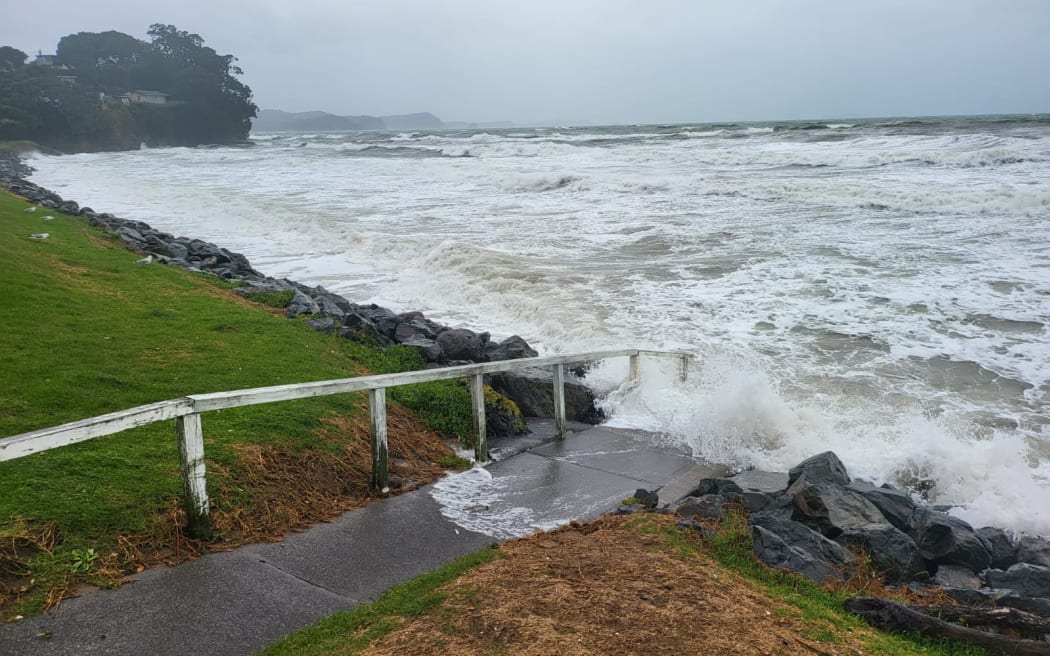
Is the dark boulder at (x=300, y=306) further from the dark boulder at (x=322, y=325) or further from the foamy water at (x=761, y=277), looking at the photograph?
the foamy water at (x=761, y=277)

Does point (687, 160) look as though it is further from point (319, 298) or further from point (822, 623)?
point (822, 623)

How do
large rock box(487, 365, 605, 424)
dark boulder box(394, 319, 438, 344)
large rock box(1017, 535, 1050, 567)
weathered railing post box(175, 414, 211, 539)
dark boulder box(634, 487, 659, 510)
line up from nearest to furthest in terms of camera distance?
weathered railing post box(175, 414, 211, 539), large rock box(1017, 535, 1050, 567), dark boulder box(634, 487, 659, 510), large rock box(487, 365, 605, 424), dark boulder box(394, 319, 438, 344)

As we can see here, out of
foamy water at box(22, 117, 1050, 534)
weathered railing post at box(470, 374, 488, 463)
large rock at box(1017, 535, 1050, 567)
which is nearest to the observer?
large rock at box(1017, 535, 1050, 567)

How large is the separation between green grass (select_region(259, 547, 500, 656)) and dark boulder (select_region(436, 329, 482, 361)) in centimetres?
584

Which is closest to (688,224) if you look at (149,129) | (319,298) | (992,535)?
(319,298)

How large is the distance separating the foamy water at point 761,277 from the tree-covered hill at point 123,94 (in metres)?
58.9

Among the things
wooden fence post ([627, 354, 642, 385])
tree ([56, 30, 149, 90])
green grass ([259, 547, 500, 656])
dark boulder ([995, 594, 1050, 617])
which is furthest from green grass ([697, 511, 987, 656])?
tree ([56, 30, 149, 90])

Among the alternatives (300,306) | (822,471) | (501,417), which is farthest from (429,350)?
(822,471)

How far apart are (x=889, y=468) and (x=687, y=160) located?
42.5m

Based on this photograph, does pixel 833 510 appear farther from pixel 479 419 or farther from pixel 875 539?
pixel 479 419

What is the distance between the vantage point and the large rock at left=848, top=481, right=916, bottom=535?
6102 mm

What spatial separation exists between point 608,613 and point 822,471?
11.4ft

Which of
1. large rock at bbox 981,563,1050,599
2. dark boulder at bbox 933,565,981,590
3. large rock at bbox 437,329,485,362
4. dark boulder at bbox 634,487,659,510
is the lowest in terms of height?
dark boulder at bbox 933,565,981,590

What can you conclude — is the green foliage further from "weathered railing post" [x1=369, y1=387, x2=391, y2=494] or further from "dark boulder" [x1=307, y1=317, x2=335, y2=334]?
"dark boulder" [x1=307, y1=317, x2=335, y2=334]
